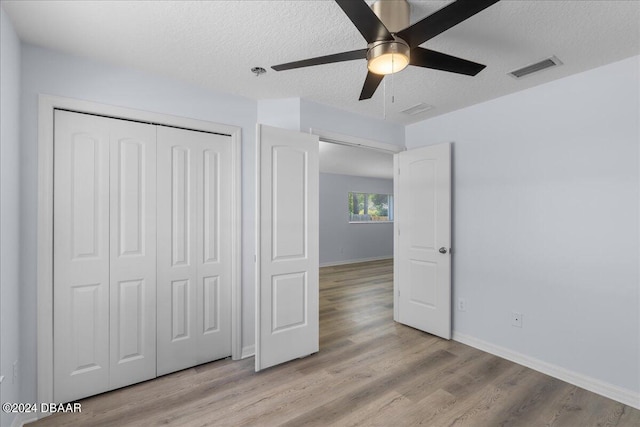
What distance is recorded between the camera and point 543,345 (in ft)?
8.64

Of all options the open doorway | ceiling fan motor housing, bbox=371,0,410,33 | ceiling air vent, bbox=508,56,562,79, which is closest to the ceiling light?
ceiling fan motor housing, bbox=371,0,410,33

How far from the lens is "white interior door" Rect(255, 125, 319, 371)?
8.69ft

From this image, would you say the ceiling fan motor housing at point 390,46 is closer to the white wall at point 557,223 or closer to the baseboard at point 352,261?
the white wall at point 557,223

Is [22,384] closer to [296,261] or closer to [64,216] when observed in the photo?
[64,216]

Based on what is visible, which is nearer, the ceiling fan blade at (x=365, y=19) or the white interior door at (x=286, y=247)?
the ceiling fan blade at (x=365, y=19)

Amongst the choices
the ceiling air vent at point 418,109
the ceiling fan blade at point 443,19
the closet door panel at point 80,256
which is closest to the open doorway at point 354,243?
the ceiling air vent at point 418,109

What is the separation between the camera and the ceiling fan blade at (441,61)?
4.91 feet

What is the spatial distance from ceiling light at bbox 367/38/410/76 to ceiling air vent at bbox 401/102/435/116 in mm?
1715

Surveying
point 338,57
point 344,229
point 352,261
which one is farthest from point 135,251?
point 352,261

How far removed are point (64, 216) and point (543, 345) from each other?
3960mm

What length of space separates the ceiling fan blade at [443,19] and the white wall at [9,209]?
215 centimetres

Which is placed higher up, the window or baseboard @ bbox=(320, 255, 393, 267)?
the window

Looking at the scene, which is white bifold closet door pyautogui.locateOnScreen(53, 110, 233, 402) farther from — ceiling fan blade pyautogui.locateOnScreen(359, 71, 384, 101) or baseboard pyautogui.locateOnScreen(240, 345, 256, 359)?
ceiling fan blade pyautogui.locateOnScreen(359, 71, 384, 101)

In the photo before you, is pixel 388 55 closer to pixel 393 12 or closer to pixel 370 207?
pixel 393 12
